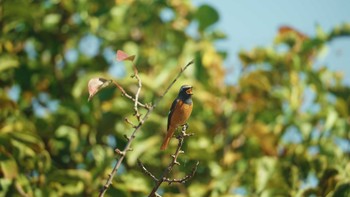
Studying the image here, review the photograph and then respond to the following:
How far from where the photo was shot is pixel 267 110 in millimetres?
3912

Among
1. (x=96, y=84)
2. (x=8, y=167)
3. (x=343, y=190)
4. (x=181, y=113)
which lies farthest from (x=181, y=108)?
(x=8, y=167)

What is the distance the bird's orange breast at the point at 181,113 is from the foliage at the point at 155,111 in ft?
4.30

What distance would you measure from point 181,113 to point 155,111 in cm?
199

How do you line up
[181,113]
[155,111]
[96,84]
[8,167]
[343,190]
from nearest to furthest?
1. [96,84]
2. [181,113]
3. [343,190]
4. [8,167]
5. [155,111]

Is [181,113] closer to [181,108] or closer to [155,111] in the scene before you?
[181,108]

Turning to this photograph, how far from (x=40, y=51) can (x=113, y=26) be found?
61 centimetres

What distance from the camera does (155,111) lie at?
3598 mm

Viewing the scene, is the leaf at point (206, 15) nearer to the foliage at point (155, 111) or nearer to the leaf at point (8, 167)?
the foliage at point (155, 111)

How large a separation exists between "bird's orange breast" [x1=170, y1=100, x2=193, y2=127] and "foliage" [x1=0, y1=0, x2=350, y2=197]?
1311mm

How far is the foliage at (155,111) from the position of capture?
3.16m

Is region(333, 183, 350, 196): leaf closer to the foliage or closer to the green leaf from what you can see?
the foliage

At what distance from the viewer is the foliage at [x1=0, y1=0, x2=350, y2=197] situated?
10.4 feet

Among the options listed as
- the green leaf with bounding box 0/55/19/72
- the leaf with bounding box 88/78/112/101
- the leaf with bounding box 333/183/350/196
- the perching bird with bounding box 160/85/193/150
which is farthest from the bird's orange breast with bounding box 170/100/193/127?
the green leaf with bounding box 0/55/19/72

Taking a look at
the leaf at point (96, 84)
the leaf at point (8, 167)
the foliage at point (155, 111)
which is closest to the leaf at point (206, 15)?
the foliage at point (155, 111)
